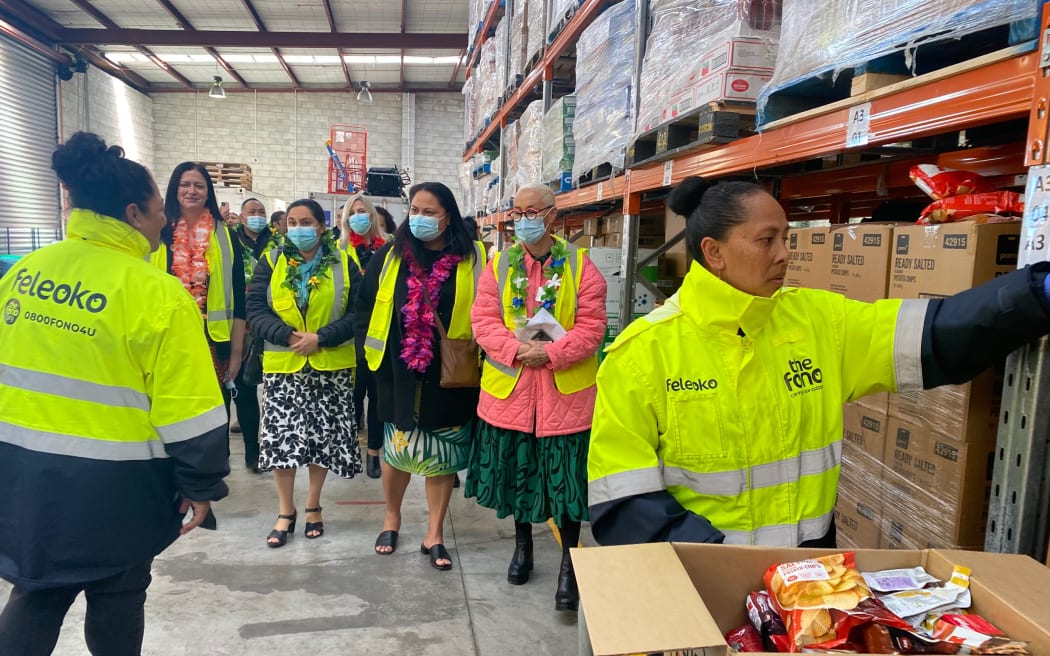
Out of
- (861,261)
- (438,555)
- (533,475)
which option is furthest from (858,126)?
(438,555)

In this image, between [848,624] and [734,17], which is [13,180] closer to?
[734,17]

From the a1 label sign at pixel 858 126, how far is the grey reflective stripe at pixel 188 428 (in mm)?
1915

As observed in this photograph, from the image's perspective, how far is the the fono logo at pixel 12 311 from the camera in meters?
1.78

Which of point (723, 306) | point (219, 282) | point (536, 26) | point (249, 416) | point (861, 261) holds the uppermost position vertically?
point (536, 26)

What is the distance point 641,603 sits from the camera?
95 centimetres

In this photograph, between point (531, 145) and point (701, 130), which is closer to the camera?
point (701, 130)

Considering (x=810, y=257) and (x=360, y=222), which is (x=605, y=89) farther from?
(x=360, y=222)

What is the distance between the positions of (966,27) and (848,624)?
1.23 m

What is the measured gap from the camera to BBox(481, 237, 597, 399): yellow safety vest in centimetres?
290

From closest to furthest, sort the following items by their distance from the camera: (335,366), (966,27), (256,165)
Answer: (966,27), (335,366), (256,165)

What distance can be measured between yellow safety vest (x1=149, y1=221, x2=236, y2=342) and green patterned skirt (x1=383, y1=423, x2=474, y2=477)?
134 centimetres

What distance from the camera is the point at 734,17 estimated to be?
2336mm

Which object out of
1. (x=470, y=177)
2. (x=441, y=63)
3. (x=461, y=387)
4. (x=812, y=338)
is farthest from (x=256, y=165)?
(x=812, y=338)

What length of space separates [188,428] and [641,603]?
4.75ft
